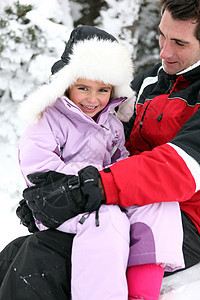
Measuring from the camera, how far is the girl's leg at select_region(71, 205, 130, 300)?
158 centimetres

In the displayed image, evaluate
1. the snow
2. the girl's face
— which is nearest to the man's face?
the girl's face

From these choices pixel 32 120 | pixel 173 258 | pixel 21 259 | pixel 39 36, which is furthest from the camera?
pixel 39 36

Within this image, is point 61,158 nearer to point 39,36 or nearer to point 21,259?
point 21,259

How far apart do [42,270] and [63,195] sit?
0.40 meters

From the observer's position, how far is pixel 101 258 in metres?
1.62

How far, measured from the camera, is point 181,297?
1755mm

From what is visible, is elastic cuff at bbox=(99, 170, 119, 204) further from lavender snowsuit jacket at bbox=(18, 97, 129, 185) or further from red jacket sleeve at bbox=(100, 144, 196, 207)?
lavender snowsuit jacket at bbox=(18, 97, 129, 185)

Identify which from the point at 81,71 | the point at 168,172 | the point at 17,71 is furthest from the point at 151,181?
the point at 17,71

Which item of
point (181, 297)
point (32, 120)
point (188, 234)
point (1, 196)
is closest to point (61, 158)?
point (32, 120)

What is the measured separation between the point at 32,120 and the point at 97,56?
0.59 metres

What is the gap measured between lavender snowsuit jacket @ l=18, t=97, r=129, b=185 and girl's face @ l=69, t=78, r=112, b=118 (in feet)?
0.29

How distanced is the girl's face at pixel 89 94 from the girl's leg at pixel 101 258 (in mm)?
828

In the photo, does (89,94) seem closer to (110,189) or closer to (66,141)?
(66,141)

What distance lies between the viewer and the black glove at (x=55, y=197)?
1.82m
